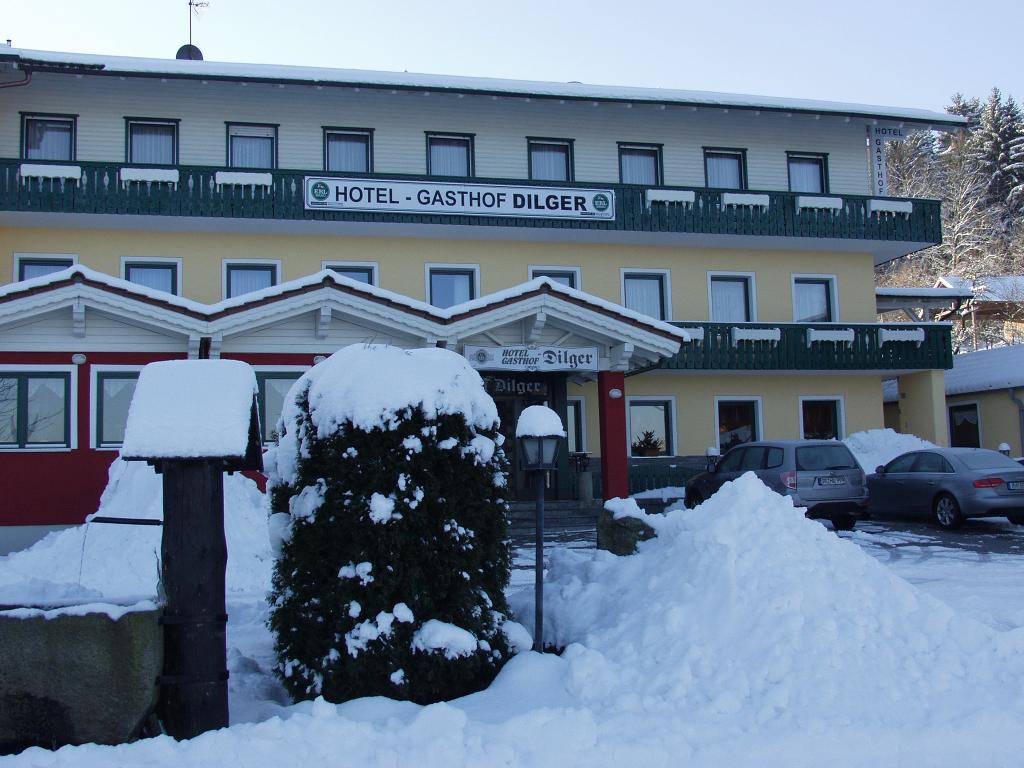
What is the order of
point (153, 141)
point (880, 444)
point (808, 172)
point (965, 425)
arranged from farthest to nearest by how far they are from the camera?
point (965, 425) < point (808, 172) < point (880, 444) < point (153, 141)

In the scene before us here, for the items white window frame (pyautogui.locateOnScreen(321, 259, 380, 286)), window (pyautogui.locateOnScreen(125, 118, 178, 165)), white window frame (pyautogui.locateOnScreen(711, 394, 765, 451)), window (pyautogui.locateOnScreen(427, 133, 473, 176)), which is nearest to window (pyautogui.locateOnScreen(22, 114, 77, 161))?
window (pyautogui.locateOnScreen(125, 118, 178, 165))

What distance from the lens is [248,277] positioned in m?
20.9

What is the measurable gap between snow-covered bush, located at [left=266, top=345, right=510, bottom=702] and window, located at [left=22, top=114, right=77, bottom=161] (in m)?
17.7

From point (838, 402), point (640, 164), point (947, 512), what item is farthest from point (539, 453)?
point (838, 402)

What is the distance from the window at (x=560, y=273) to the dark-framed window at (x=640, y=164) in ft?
9.67

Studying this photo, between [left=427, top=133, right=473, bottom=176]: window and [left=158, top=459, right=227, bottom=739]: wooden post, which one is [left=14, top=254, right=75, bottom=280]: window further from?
[left=158, top=459, right=227, bottom=739]: wooden post

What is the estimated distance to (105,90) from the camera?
20.9m

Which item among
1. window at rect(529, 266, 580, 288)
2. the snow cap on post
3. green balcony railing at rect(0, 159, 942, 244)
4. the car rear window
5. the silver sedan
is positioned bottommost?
the silver sedan

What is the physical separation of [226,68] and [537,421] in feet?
56.7

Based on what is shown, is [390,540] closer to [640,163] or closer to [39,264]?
[39,264]

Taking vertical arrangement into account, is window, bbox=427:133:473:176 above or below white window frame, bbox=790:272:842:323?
above

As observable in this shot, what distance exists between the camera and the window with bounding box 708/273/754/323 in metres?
23.5

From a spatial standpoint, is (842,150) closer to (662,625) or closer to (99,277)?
(99,277)

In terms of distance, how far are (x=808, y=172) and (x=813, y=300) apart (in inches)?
135
